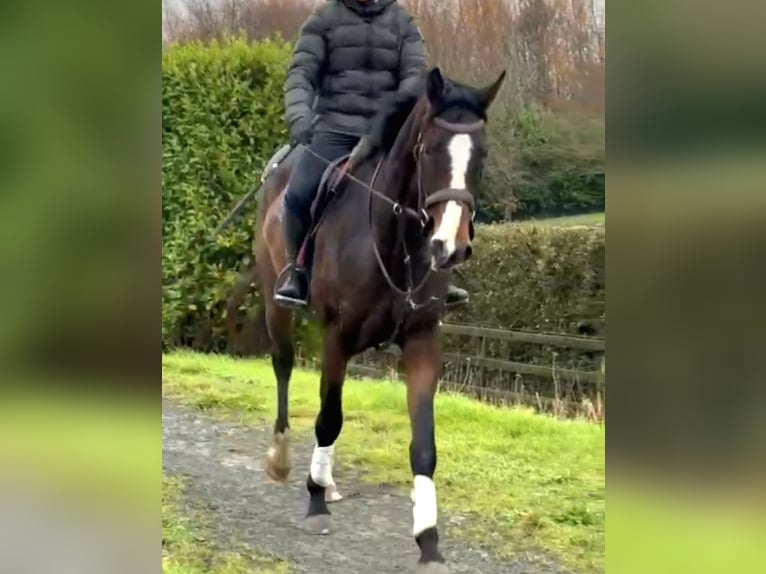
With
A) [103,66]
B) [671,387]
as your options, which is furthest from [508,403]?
[103,66]

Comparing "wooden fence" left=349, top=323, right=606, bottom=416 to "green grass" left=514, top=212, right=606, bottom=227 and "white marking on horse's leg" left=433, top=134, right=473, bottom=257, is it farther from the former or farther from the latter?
"white marking on horse's leg" left=433, top=134, right=473, bottom=257

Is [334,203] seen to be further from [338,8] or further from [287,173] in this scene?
[338,8]

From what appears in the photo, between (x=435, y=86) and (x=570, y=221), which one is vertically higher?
(x=435, y=86)

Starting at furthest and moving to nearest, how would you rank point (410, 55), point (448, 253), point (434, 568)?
point (410, 55), point (434, 568), point (448, 253)

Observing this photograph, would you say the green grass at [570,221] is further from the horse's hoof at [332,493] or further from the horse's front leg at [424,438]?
the horse's hoof at [332,493]

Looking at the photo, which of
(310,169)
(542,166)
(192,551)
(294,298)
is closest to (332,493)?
(192,551)

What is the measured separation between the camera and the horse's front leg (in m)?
3.50

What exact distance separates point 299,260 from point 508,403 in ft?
3.52

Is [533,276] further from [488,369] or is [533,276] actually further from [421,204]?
[421,204]

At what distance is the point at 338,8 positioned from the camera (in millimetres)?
3723

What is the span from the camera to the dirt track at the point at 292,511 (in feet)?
11.7

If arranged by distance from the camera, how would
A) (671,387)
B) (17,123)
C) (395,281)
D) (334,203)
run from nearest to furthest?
(671,387) → (17,123) → (395,281) → (334,203)

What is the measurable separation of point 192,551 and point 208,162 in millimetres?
1682

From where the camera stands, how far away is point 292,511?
3.88 m
